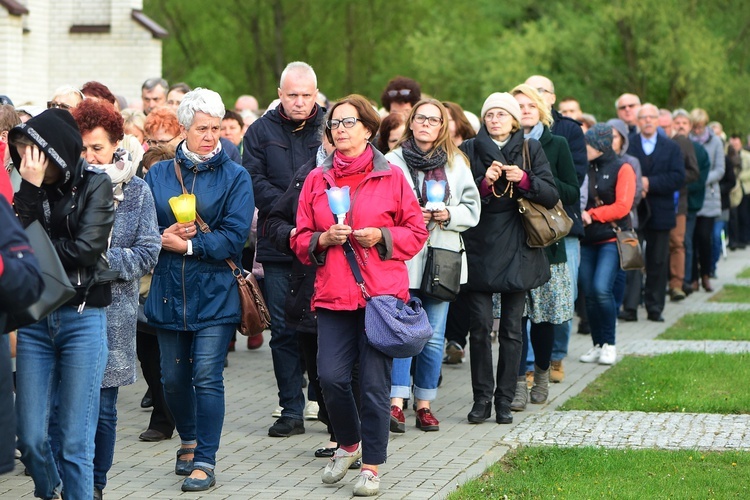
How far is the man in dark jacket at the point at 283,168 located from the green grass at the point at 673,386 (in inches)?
77.9

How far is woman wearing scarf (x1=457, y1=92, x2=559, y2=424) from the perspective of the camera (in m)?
8.94

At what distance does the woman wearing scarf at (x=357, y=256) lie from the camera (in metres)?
6.99

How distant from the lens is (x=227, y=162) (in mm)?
7250

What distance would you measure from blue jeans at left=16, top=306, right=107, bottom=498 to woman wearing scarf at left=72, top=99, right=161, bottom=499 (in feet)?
1.08

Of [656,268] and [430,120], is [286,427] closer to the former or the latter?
[430,120]

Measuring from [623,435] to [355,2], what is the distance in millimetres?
41373

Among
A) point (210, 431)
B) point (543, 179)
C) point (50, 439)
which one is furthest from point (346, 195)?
point (543, 179)

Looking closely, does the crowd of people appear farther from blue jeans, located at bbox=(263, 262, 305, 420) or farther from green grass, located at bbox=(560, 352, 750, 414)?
green grass, located at bbox=(560, 352, 750, 414)

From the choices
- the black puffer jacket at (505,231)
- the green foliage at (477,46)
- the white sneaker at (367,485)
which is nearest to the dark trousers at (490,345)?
the black puffer jacket at (505,231)

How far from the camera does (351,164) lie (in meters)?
7.15

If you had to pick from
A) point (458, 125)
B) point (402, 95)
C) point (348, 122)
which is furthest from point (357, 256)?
point (402, 95)

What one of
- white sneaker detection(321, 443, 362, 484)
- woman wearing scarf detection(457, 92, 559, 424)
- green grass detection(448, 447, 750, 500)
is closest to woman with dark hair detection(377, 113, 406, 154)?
woman wearing scarf detection(457, 92, 559, 424)

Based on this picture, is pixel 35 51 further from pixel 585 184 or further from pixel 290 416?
pixel 290 416

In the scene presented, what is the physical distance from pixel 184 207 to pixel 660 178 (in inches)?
363
